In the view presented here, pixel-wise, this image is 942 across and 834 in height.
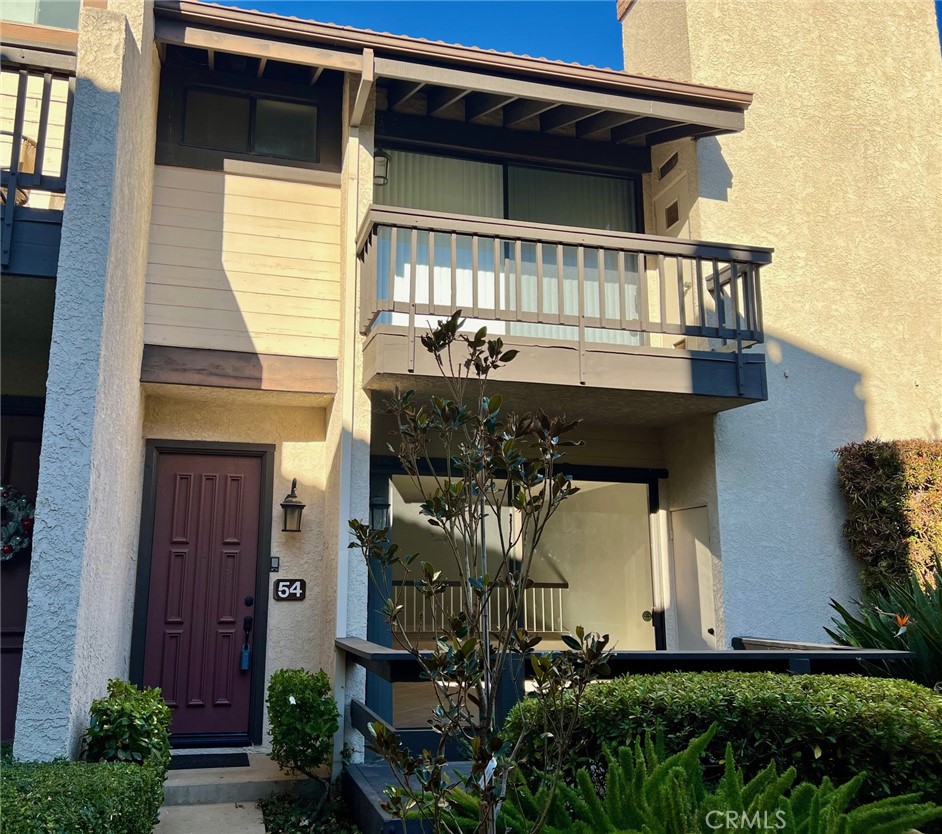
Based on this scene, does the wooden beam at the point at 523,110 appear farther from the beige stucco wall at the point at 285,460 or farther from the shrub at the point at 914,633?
the shrub at the point at 914,633

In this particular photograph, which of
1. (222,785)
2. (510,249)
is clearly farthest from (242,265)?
(222,785)

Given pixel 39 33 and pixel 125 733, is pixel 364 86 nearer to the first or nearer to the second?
pixel 39 33

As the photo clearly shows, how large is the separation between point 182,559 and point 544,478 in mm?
5061

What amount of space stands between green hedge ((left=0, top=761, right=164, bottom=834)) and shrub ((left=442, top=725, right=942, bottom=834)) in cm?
163

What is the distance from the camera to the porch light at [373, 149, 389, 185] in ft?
25.9

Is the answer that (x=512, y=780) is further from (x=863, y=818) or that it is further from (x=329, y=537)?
(x=329, y=537)

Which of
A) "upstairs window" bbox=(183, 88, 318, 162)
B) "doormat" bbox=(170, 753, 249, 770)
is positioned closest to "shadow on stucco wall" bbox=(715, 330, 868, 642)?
"doormat" bbox=(170, 753, 249, 770)

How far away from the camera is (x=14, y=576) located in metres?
6.51

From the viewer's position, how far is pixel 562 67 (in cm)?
722

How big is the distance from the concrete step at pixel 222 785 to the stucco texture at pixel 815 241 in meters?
3.91

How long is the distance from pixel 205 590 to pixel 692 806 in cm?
520

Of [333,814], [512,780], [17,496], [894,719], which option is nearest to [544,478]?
[512,780]

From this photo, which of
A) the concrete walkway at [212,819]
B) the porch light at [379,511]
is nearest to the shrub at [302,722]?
the concrete walkway at [212,819]

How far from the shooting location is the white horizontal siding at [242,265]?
279 inches
